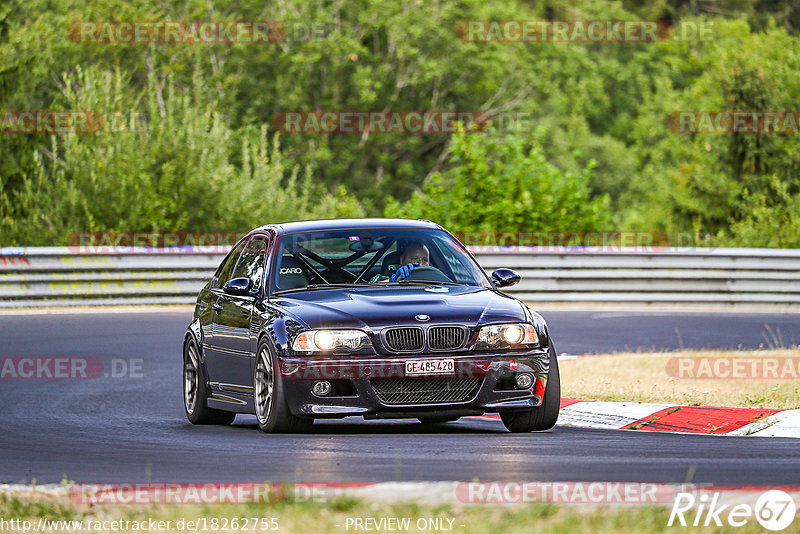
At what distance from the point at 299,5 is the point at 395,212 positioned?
2190 centimetres

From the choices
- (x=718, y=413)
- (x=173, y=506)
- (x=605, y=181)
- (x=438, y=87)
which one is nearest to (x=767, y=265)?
(x=718, y=413)

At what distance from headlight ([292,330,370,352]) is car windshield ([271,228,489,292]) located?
1.00 metres

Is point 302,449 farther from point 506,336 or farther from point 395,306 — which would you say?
point 506,336

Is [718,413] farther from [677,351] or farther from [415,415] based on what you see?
[677,351]

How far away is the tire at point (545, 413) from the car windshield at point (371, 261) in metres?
1.01

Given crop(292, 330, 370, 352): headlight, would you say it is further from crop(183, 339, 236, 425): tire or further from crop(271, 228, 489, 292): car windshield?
crop(183, 339, 236, 425): tire

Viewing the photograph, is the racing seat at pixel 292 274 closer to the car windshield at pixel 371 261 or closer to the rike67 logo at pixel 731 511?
the car windshield at pixel 371 261

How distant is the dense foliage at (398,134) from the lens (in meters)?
31.0

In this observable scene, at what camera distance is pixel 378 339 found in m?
9.90

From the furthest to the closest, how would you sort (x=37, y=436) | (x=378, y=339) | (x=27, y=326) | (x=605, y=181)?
(x=605, y=181)
(x=27, y=326)
(x=37, y=436)
(x=378, y=339)
